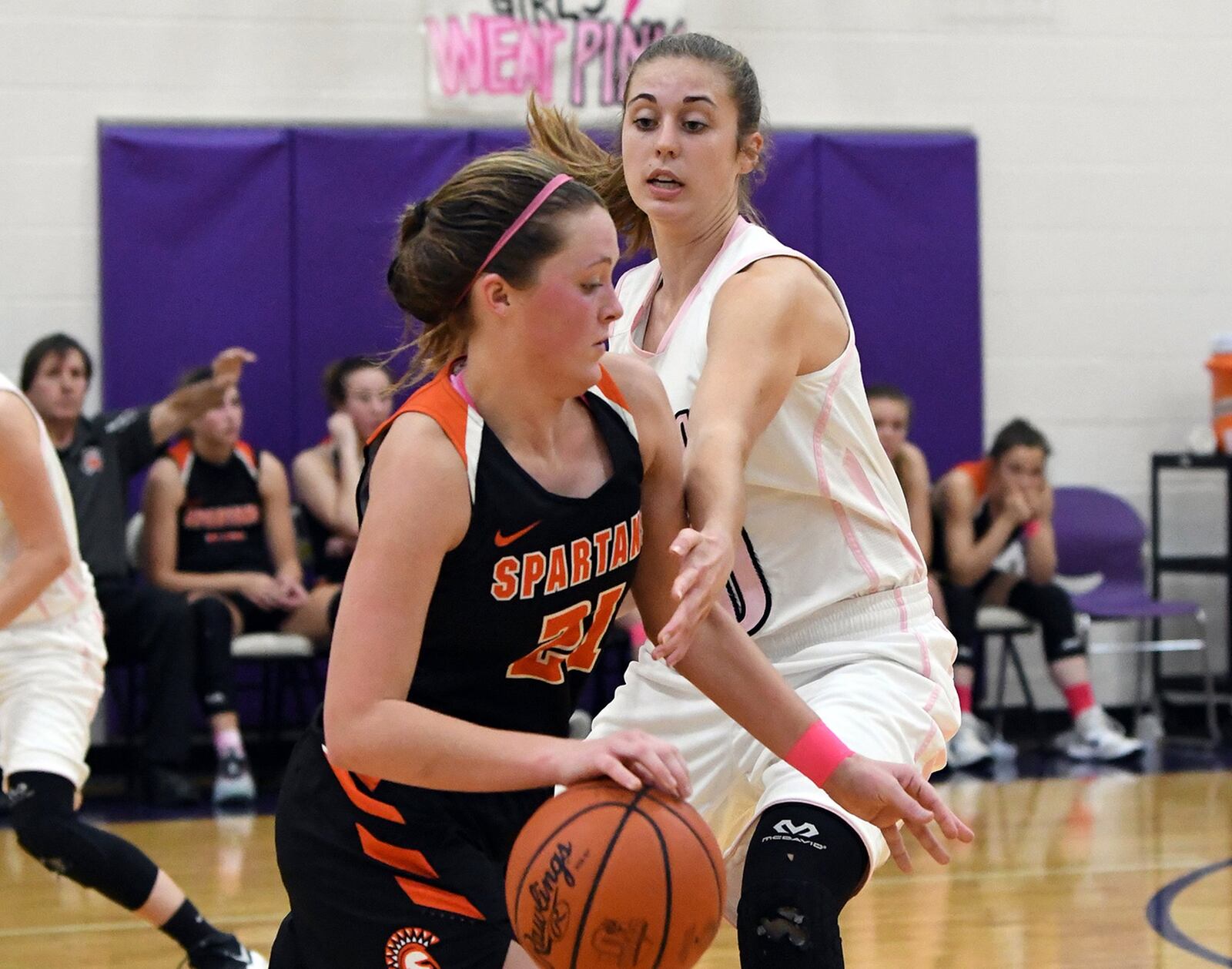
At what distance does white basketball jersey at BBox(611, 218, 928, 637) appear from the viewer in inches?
107

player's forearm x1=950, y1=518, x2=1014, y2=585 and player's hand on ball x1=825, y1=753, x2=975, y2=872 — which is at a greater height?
player's hand on ball x1=825, y1=753, x2=975, y2=872

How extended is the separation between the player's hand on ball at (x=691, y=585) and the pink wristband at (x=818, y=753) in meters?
0.29

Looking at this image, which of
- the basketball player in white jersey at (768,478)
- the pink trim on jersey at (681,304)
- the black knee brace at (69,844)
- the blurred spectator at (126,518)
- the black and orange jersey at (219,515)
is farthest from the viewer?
the black and orange jersey at (219,515)

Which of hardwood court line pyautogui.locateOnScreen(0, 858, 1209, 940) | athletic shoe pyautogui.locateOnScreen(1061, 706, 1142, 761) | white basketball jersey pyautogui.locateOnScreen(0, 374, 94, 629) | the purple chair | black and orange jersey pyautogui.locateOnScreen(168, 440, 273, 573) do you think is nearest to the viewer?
white basketball jersey pyautogui.locateOnScreen(0, 374, 94, 629)

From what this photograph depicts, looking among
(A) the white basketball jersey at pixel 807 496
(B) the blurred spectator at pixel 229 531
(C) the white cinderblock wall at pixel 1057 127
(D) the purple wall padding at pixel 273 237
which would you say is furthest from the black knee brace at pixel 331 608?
(A) the white basketball jersey at pixel 807 496

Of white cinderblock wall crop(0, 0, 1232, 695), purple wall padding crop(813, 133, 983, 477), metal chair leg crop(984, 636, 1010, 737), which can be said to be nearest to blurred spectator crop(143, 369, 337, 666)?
white cinderblock wall crop(0, 0, 1232, 695)

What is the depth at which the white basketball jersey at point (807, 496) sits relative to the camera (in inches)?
107

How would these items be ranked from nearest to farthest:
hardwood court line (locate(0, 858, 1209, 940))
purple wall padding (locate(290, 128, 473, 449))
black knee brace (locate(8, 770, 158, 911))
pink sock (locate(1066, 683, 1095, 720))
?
1. black knee brace (locate(8, 770, 158, 911))
2. hardwood court line (locate(0, 858, 1209, 940))
3. pink sock (locate(1066, 683, 1095, 720))
4. purple wall padding (locate(290, 128, 473, 449))

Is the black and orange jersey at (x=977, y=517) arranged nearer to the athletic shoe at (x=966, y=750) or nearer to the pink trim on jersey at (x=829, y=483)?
the athletic shoe at (x=966, y=750)

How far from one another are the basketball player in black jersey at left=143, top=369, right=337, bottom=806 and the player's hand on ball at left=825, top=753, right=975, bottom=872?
187 inches

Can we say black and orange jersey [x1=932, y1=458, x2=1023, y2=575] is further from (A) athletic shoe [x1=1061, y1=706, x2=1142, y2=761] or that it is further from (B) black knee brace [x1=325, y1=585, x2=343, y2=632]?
(B) black knee brace [x1=325, y1=585, x2=343, y2=632]

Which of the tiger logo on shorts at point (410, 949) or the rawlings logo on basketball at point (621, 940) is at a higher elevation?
the rawlings logo on basketball at point (621, 940)

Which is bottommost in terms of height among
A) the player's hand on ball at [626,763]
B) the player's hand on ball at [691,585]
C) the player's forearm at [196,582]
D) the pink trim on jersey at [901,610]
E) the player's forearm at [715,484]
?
the player's forearm at [196,582]

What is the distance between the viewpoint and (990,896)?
496 cm
